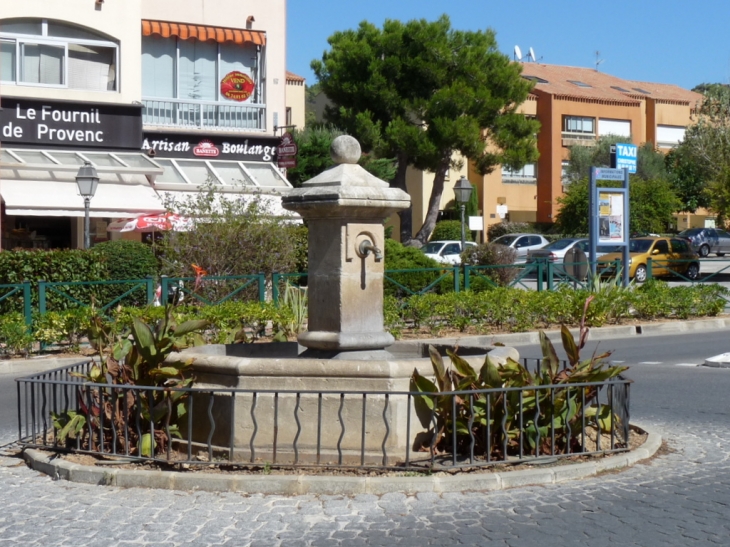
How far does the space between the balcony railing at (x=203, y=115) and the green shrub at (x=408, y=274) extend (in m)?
8.39

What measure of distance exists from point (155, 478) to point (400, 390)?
183 centimetres

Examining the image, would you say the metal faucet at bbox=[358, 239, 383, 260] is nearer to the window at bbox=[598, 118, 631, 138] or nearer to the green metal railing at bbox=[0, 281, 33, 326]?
the green metal railing at bbox=[0, 281, 33, 326]

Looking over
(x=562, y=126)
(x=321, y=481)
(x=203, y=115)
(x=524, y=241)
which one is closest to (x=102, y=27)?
(x=203, y=115)

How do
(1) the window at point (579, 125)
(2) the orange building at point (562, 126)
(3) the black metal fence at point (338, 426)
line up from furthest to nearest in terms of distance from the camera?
(1) the window at point (579, 125) → (2) the orange building at point (562, 126) → (3) the black metal fence at point (338, 426)

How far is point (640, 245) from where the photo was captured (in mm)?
35156

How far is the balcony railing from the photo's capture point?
2830 centimetres

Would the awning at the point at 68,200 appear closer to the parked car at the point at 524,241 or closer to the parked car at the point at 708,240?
the parked car at the point at 524,241

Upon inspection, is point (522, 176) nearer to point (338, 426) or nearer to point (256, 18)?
point (256, 18)

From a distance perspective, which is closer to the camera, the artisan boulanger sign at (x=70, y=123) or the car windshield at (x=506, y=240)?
the artisan boulanger sign at (x=70, y=123)

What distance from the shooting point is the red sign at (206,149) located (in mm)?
28616

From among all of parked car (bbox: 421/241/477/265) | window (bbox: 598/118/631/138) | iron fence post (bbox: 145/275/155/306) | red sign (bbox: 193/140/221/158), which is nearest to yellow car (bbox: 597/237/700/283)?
parked car (bbox: 421/241/477/265)

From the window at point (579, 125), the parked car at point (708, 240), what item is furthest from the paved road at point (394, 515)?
the window at point (579, 125)

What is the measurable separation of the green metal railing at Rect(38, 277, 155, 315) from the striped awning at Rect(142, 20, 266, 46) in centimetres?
1182

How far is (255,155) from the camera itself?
29.5 metres
